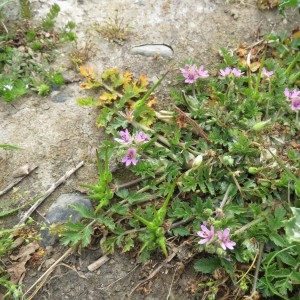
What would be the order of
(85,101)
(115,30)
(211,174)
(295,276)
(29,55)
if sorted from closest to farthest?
(295,276) < (211,174) < (85,101) < (29,55) < (115,30)

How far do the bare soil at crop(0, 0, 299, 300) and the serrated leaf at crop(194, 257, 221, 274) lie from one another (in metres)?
0.08

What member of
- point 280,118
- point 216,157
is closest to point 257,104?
point 280,118

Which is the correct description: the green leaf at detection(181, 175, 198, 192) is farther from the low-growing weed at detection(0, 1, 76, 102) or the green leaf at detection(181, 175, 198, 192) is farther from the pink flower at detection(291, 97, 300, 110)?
the low-growing weed at detection(0, 1, 76, 102)

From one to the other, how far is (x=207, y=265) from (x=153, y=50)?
5.92ft

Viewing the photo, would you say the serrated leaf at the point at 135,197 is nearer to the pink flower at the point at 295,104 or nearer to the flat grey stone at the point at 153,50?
the pink flower at the point at 295,104

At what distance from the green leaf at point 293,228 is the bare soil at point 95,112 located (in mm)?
592

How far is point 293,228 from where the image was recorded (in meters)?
2.45

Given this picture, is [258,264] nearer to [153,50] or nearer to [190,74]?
[190,74]

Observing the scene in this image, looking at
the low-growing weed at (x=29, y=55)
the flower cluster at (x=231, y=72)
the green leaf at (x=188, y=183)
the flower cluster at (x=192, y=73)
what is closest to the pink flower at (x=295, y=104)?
the flower cluster at (x=231, y=72)

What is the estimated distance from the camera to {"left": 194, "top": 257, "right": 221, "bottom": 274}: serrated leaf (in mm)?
2574

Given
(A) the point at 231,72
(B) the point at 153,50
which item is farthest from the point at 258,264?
(B) the point at 153,50

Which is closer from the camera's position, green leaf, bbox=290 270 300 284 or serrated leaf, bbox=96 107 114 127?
green leaf, bbox=290 270 300 284

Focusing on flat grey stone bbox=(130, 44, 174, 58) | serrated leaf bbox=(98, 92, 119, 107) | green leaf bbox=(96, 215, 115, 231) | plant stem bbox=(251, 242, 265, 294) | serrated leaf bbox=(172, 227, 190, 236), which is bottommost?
plant stem bbox=(251, 242, 265, 294)

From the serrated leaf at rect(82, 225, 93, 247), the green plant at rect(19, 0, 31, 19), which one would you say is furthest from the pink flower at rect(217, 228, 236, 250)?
the green plant at rect(19, 0, 31, 19)
